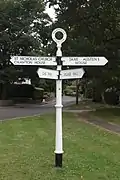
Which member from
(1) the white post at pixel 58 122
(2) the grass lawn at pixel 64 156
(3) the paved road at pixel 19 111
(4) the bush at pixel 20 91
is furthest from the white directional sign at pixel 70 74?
(4) the bush at pixel 20 91

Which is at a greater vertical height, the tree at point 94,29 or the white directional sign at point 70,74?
the tree at point 94,29

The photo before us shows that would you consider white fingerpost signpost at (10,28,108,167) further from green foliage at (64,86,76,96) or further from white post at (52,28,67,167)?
green foliage at (64,86,76,96)

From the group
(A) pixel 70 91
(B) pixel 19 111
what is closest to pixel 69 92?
(A) pixel 70 91

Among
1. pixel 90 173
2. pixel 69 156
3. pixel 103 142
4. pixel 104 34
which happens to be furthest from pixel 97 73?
pixel 90 173

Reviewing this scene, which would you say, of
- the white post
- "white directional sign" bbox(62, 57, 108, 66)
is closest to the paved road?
the white post

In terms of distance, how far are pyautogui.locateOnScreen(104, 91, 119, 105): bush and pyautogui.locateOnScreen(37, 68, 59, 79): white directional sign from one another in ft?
129

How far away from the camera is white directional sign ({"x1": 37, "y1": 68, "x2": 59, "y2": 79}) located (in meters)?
8.52

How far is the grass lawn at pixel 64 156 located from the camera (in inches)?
312

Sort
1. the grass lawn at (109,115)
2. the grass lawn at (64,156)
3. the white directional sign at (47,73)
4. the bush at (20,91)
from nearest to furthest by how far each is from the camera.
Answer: the grass lawn at (64,156)
the white directional sign at (47,73)
the grass lawn at (109,115)
the bush at (20,91)

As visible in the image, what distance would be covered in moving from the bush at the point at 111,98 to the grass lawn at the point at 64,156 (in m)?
33.6

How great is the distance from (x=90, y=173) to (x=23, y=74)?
3203 cm

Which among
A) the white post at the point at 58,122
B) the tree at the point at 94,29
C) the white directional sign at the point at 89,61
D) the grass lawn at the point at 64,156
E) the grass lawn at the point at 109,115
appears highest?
the tree at the point at 94,29

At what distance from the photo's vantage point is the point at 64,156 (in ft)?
32.2

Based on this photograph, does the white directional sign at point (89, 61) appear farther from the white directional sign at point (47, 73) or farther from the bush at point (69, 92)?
the bush at point (69, 92)
